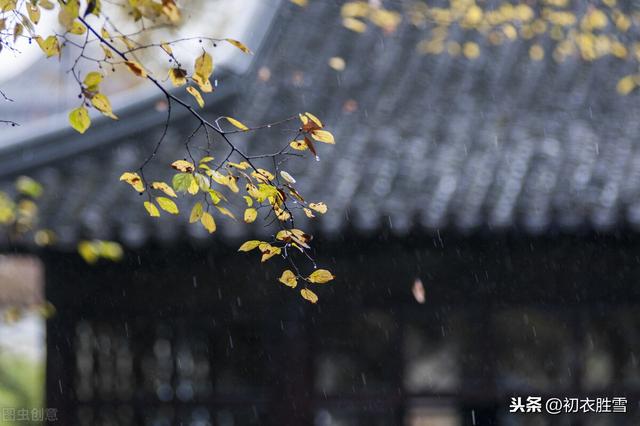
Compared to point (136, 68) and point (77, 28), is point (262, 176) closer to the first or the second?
point (136, 68)

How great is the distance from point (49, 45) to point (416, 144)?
14.0ft

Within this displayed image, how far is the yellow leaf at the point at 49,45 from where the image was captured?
8.26 feet

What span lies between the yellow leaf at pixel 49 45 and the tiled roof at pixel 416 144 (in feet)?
9.98

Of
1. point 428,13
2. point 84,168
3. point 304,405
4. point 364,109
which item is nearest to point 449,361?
point 304,405

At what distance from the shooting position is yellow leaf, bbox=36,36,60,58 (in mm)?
2518

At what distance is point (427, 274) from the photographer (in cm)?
610

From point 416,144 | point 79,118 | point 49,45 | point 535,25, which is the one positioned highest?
point 535,25

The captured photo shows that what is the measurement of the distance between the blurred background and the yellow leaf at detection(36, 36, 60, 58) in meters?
3.04

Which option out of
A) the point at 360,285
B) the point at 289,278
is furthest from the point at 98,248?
the point at 289,278

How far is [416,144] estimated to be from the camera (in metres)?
6.48

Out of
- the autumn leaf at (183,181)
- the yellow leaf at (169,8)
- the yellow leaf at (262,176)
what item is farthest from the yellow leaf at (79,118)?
the yellow leaf at (262,176)

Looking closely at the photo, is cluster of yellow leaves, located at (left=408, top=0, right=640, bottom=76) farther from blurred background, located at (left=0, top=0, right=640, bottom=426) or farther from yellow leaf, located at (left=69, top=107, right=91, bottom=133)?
yellow leaf, located at (left=69, top=107, right=91, bottom=133)

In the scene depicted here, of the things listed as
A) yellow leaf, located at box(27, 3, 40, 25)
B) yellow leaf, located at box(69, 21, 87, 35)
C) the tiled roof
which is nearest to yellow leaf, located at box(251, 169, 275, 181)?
yellow leaf, located at box(69, 21, 87, 35)

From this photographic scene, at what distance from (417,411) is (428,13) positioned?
417cm
